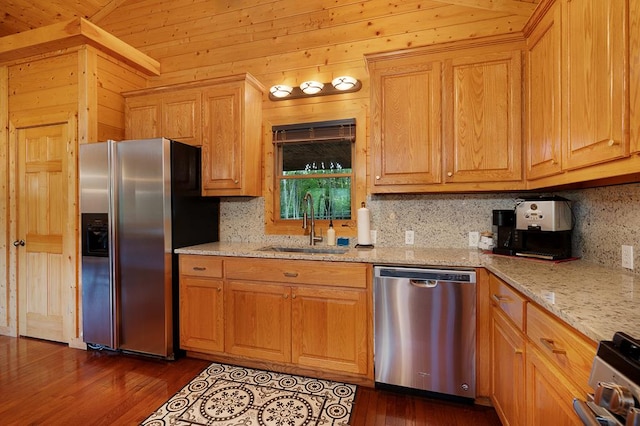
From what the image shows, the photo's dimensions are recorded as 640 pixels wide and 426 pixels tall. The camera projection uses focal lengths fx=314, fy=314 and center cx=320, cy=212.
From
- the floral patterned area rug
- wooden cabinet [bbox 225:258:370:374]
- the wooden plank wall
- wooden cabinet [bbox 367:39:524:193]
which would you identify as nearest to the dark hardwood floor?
the floral patterned area rug

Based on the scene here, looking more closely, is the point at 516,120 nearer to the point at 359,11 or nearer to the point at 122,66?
the point at 359,11

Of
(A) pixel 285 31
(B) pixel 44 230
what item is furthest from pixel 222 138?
(B) pixel 44 230

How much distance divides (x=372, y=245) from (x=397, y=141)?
90 cm

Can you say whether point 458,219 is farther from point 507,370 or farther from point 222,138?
point 222,138

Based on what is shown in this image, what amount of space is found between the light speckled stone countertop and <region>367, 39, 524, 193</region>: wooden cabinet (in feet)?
1.81

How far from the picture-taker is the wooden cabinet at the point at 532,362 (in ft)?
3.37

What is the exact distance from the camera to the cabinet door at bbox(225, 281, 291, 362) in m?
2.35

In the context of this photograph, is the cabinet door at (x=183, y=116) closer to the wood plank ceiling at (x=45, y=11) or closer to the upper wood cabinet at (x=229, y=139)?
the upper wood cabinet at (x=229, y=139)

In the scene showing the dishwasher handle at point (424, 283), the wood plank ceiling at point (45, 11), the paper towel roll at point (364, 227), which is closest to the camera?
the dishwasher handle at point (424, 283)

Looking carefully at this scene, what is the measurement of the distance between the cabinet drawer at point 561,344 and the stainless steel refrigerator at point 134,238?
8.11 feet

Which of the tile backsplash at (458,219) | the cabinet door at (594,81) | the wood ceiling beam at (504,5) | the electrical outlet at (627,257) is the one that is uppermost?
the wood ceiling beam at (504,5)

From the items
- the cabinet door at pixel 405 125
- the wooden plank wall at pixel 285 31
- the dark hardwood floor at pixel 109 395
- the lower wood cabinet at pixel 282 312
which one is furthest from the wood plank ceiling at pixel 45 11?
the dark hardwood floor at pixel 109 395

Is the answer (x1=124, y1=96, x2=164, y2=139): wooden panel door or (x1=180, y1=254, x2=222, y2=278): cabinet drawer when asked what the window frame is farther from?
(x1=124, y1=96, x2=164, y2=139): wooden panel door

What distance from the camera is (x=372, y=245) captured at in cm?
272
